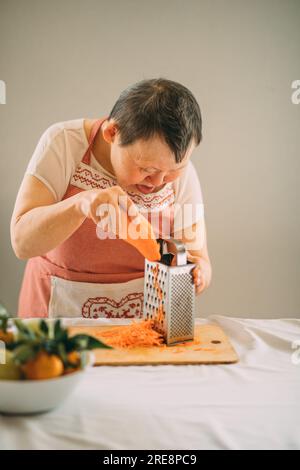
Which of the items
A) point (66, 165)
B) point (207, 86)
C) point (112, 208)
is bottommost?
point (112, 208)

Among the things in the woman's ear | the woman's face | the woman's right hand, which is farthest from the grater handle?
the woman's ear

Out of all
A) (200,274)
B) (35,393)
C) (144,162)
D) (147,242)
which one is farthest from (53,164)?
(35,393)

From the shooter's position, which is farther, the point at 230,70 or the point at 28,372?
the point at 230,70

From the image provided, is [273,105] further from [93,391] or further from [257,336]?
[93,391]

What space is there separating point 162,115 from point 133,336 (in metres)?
0.61

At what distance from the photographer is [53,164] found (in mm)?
1823

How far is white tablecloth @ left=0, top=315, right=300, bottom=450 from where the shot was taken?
3.21ft

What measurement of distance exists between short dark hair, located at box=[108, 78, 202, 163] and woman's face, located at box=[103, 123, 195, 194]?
2 centimetres

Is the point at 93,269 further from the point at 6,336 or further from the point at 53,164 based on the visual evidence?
the point at 6,336

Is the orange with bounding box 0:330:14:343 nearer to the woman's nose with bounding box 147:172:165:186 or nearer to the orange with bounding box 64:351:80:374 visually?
the orange with bounding box 64:351:80:374

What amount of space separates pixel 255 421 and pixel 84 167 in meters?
1.11

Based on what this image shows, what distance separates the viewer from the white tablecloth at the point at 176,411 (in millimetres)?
978

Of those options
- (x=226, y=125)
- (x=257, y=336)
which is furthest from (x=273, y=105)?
(x=257, y=336)
